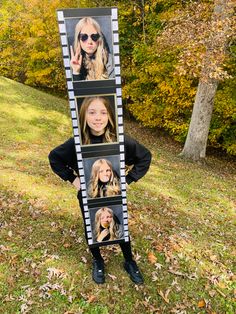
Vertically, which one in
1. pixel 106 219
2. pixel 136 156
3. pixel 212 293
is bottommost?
pixel 212 293

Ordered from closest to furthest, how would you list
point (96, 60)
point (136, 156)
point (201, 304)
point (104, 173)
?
point (96, 60) < point (104, 173) < point (136, 156) < point (201, 304)

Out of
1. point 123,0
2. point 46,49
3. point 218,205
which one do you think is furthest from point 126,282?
point 46,49

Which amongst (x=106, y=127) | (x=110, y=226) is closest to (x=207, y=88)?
(x=110, y=226)

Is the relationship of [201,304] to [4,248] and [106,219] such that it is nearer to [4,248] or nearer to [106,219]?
[106,219]

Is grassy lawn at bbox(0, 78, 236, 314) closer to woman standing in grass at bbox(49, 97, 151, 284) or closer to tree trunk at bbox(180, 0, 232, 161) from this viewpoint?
woman standing in grass at bbox(49, 97, 151, 284)

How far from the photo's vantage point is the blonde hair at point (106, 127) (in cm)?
436

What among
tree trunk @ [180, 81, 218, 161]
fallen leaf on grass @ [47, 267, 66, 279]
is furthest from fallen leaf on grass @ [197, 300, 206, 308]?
tree trunk @ [180, 81, 218, 161]

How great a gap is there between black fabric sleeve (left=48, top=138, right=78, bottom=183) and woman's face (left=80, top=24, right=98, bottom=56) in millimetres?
1258

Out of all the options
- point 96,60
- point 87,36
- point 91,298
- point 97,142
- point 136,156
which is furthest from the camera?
point 91,298

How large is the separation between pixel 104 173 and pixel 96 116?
2.92ft

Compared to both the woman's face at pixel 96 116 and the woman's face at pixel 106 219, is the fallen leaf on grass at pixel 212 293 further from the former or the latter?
the woman's face at pixel 96 116

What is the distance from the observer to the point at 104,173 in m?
4.88

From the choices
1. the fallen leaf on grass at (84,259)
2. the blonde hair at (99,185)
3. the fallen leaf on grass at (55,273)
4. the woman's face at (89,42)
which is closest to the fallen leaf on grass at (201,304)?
the fallen leaf on grass at (84,259)

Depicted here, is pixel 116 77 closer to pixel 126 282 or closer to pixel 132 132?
pixel 126 282
